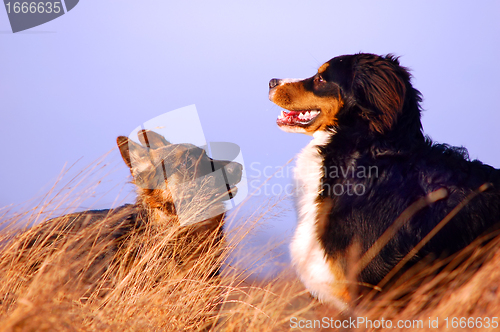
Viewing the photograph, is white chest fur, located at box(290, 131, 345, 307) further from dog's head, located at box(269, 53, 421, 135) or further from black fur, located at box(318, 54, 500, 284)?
dog's head, located at box(269, 53, 421, 135)

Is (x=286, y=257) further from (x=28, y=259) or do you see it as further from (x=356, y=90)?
(x=28, y=259)

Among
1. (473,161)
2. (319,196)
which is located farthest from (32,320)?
(473,161)

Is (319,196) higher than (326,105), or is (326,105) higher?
(326,105)

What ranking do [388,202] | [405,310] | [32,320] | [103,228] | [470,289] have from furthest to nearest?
[103,228] → [388,202] → [405,310] → [470,289] → [32,320]

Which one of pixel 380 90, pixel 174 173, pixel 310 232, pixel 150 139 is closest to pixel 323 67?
pixel 380 90

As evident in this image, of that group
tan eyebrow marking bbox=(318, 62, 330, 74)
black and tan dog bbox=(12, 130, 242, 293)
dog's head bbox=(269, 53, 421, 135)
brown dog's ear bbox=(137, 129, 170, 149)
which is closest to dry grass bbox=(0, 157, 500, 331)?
black and tan dog bbox=(12, 130, 242, 293)

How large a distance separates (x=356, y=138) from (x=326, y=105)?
46cm

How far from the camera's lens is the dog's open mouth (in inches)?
127

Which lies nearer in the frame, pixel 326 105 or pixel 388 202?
Result: pixel 388 202

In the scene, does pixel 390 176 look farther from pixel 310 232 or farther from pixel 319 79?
pixel 319 79

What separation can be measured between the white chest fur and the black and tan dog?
0.80m

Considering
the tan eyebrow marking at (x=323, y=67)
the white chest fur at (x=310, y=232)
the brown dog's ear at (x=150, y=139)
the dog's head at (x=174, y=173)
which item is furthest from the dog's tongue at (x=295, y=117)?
the brown dog's ear at (x=150, y=139)

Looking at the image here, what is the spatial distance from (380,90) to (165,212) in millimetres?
2382

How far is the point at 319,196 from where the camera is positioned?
2.87 m
